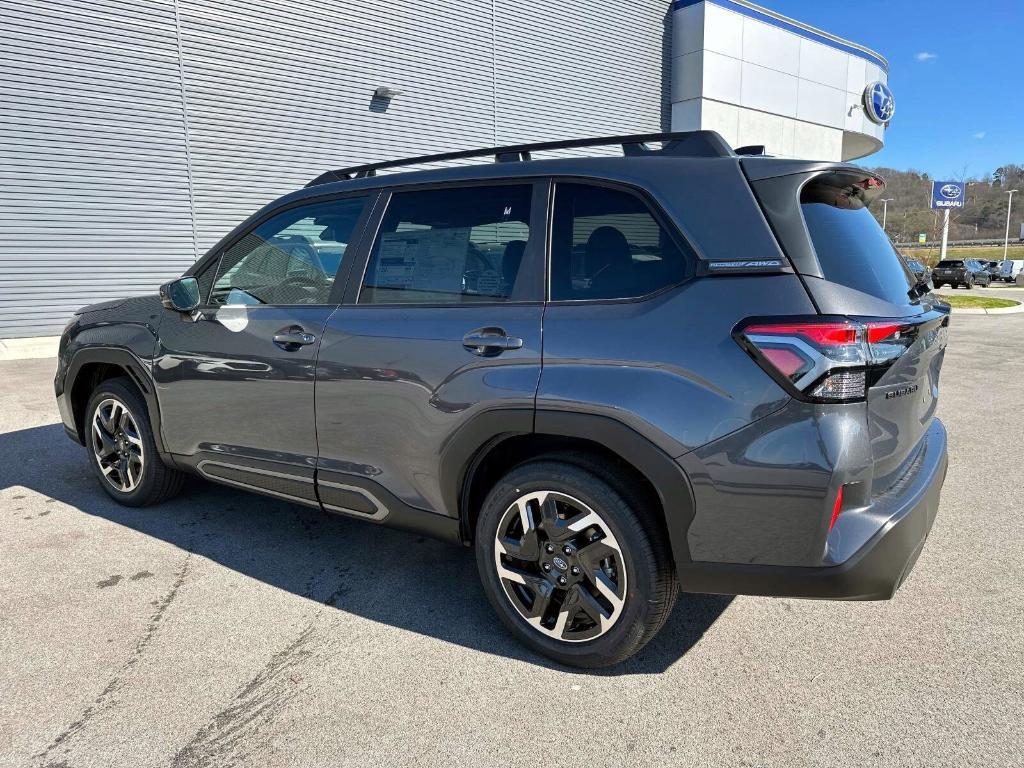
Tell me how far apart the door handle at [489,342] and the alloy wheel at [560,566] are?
536 mm

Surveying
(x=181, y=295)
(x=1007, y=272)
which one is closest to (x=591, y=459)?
(x=181, y=295)

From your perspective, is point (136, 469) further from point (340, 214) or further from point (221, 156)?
point (221, 156)

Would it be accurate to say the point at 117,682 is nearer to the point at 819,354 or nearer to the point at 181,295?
the point at 181,295

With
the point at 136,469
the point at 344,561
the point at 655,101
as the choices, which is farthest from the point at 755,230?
the point at 655,101

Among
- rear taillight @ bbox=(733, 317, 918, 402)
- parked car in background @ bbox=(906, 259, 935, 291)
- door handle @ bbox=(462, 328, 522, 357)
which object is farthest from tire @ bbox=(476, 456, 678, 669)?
parked car in background @ bbox=(906, 259, 935, 291)

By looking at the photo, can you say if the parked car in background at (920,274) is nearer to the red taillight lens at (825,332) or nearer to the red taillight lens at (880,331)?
the red taillight lens at (880,331)

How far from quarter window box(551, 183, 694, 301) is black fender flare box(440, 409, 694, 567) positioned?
0.44 meters

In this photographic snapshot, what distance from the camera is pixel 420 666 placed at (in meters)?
2.64

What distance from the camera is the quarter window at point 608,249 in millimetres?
2395

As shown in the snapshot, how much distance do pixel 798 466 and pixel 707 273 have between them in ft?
2.15

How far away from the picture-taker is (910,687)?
8.04 feet

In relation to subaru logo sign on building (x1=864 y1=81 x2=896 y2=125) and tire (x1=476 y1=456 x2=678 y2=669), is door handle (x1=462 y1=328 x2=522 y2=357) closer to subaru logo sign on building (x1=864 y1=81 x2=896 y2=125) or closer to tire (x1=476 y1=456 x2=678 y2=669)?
tire (x1=476 y1=456 x2=678 y2=669)

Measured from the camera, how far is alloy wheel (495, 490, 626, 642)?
2.48m

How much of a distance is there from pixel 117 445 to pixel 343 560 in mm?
1684
